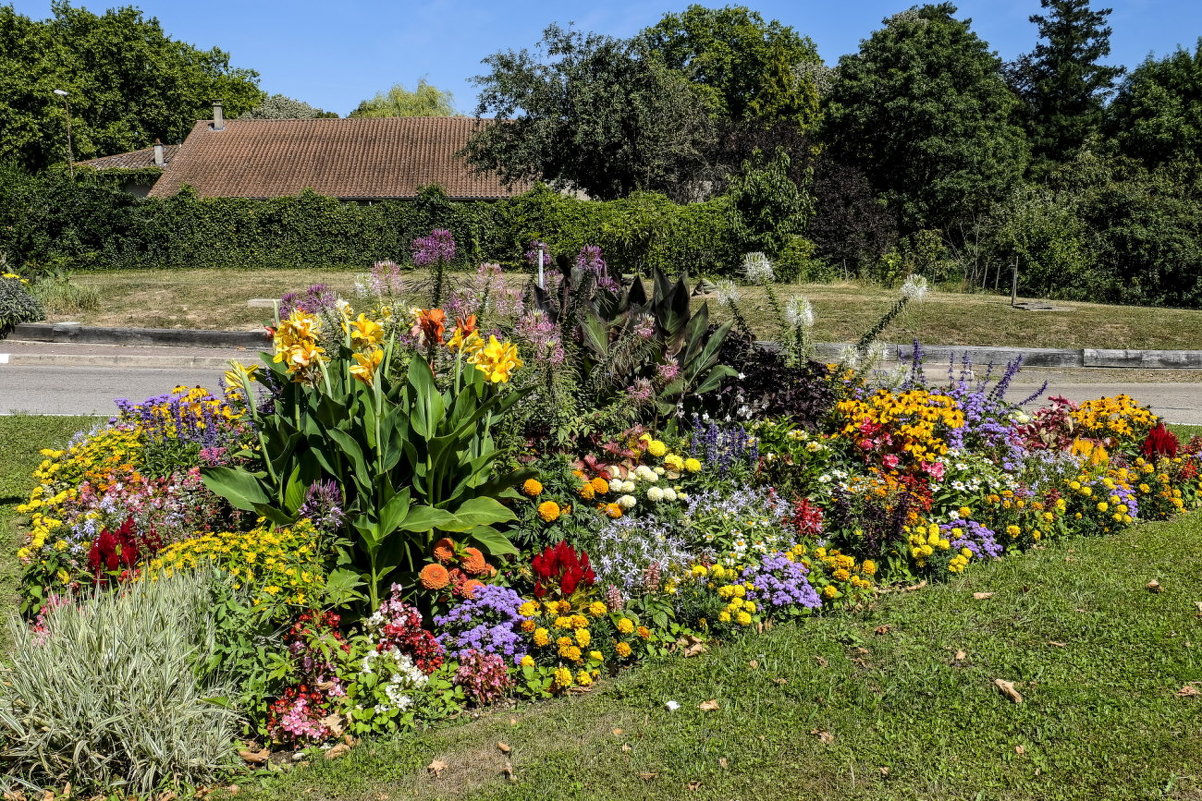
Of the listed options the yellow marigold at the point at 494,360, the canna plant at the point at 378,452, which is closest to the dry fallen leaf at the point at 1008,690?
the canna plant at the point at 378,452

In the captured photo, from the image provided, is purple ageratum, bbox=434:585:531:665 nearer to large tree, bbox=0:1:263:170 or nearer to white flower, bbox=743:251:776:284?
white flower, bbox=743:251:776:284

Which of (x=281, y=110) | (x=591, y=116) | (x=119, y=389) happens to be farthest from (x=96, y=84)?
(x=119, y=389)

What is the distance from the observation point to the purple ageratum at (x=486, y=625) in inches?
161

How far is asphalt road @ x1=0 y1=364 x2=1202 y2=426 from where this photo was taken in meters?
10.2

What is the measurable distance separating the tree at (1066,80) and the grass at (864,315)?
26.6 m

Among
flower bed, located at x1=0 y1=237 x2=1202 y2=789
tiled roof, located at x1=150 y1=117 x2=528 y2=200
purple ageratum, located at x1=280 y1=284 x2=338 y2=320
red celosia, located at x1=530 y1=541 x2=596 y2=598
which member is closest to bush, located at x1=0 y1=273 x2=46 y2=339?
flower bed, located at x1=0 y1=237 x2=1202 y2=789

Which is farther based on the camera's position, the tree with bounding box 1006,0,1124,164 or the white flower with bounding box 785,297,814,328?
the tree with bounding box 1006,0,1124,164

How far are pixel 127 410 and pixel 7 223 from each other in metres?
18.8

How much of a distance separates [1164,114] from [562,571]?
121ft

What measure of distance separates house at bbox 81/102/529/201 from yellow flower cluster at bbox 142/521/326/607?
31755 millimetres

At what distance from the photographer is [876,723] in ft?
12.2

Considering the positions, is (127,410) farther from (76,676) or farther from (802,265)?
(802,265)

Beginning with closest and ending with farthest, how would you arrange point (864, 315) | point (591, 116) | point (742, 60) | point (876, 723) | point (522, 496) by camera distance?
point (876, 723) → point (522, 496) → point (864, 315) → point (591, 116) → point (742, 60)

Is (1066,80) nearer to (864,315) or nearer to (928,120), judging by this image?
(928,120)
